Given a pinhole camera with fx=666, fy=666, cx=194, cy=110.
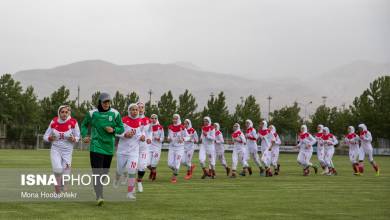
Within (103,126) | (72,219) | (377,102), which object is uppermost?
(377,102)

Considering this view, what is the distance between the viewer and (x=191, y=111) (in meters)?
105

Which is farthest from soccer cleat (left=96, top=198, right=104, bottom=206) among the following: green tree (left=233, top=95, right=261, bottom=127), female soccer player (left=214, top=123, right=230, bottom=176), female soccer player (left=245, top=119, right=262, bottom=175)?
green tree (left=233, top=95, right=261, bottom=127)

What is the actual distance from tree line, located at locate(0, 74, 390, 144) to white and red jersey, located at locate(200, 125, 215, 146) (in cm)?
6513

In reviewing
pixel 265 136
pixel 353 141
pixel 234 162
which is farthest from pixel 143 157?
pixel 353 141

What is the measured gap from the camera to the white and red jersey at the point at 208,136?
29.2 m

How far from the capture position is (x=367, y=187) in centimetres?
2231

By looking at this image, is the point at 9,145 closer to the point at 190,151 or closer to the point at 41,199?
the point at 190,151

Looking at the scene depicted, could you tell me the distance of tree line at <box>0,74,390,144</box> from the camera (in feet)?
306

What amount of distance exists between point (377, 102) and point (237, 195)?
84308 mm

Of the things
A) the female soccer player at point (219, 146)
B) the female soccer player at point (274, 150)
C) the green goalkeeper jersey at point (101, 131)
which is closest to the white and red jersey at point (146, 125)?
the green goalkeeper jersey at point (101, 131)

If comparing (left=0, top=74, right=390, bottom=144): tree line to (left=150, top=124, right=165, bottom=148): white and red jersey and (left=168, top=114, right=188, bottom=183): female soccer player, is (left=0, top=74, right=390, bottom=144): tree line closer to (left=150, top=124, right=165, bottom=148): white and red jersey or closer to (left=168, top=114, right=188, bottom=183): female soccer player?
(left=150, top=124, right=165, bottom=148): white and red jersey

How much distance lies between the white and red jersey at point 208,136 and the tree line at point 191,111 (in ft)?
214

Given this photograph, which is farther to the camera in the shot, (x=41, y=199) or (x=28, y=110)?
(x=28, y=110)

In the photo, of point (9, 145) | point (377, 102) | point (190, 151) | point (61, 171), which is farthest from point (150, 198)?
point (377, 102)
